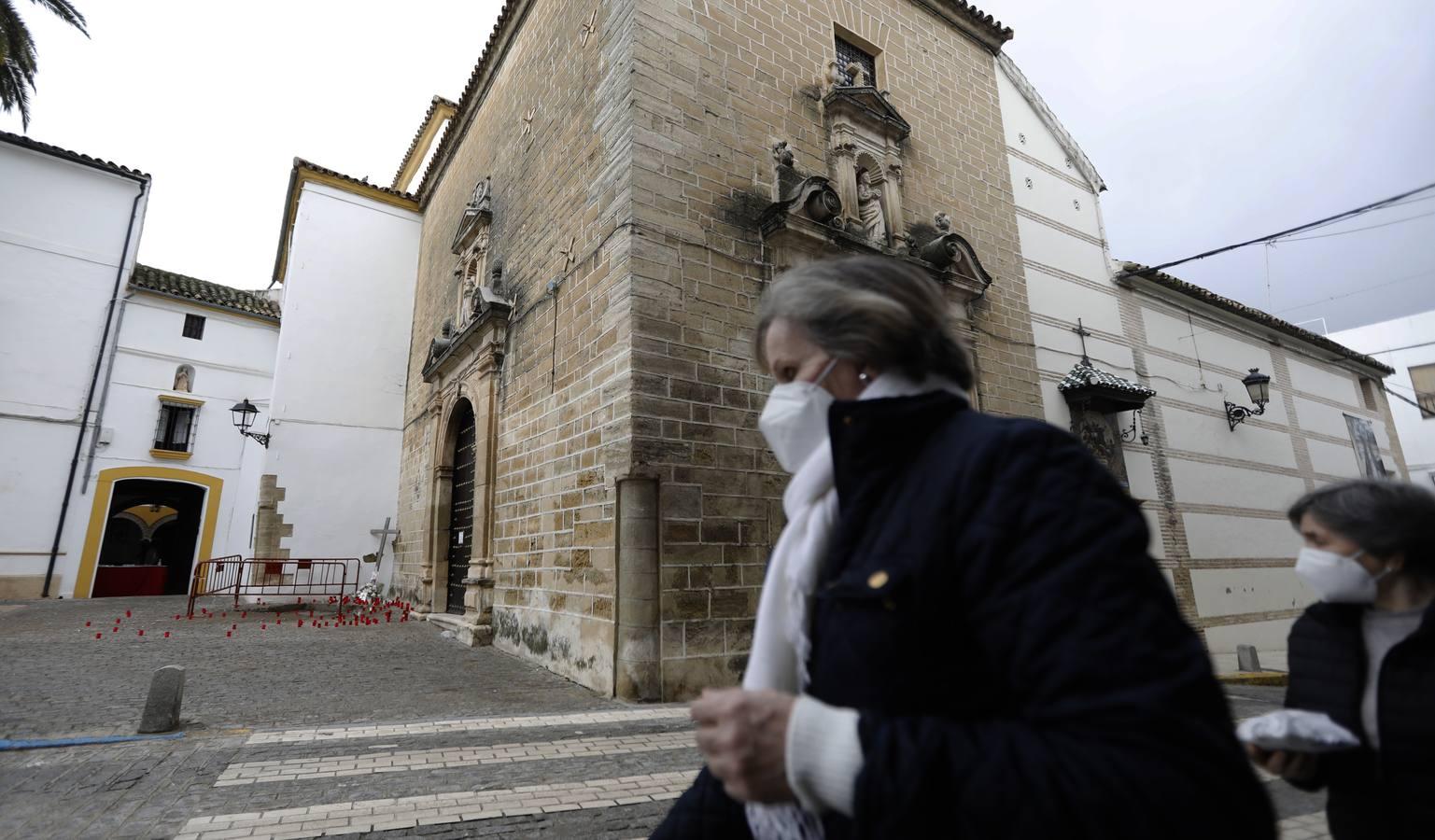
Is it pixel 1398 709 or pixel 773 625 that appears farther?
pixel 1398 709

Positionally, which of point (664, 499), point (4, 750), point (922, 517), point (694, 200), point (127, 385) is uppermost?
point (127, 385)

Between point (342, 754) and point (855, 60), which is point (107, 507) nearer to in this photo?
point (342, 754)

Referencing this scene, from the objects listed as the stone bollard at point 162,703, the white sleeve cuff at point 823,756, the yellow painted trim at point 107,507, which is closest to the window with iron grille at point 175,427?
the yellow painted trim at point 107,507

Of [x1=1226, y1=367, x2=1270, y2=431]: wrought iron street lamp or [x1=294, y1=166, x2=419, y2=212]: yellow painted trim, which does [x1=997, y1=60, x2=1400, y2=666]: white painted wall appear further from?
[x1=294, y1=166, x2=419, y2=212]: yellow painted trim

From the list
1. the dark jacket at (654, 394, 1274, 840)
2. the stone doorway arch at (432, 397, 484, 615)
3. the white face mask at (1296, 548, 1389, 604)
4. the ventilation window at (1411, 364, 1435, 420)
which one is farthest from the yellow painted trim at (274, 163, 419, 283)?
the ventilation window at (1411, 364, 1435, 420)

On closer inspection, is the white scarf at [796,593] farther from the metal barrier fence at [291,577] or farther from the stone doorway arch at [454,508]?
the metal barrier fence at [291,577]

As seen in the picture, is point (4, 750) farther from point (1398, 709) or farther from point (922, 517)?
point (1398, 709)

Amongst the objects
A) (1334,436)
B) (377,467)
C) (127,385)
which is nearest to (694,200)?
(377,467)

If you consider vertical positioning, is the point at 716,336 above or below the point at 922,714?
above

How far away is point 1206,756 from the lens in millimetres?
618

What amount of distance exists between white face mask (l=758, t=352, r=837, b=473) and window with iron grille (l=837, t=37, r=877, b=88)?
8376 mm

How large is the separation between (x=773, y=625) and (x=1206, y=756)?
535mm

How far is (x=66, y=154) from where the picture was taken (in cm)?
1463

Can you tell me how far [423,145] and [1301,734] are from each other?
18245 mm
